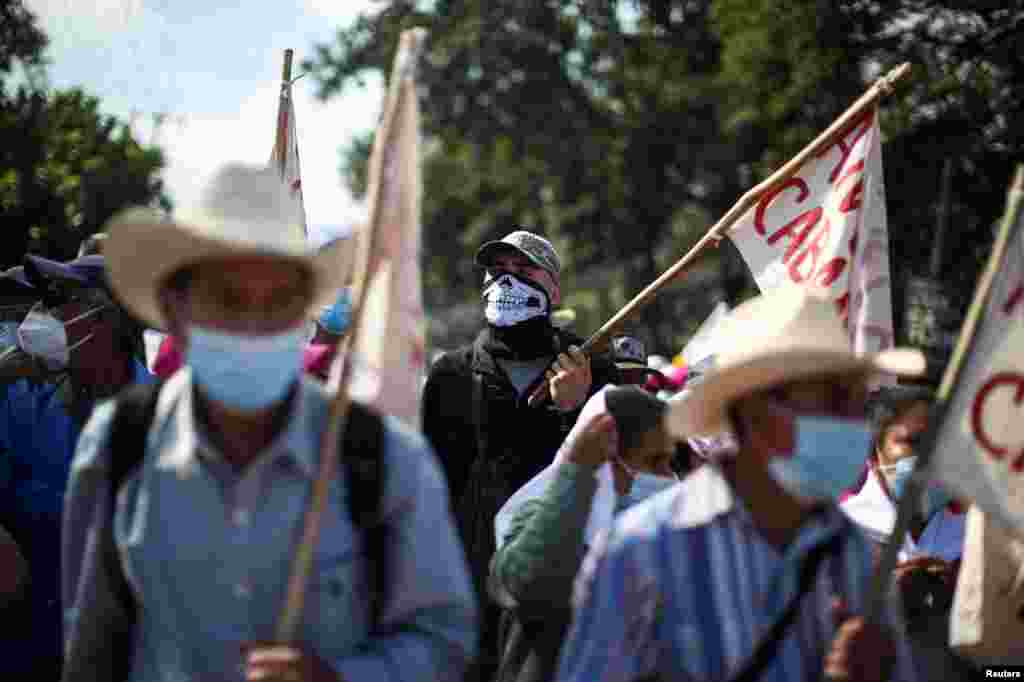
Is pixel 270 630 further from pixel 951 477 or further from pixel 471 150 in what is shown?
pixel 471 150

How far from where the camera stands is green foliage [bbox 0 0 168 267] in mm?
10016

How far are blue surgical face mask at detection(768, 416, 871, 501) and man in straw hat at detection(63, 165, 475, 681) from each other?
70 centimetres

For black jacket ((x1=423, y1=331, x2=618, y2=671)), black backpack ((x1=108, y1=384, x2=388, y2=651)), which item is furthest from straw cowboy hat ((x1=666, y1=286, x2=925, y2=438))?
black jacket ((x1=423, y1=331, x2=618, y2=671))

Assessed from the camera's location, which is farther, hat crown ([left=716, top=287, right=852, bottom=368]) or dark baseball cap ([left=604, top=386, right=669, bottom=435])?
dark baseball cap ([left=604, top=386, right=669, bottom=435])

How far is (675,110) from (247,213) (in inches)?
1058

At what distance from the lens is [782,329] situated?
3.60 metres

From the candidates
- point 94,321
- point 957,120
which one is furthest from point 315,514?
point 957,120

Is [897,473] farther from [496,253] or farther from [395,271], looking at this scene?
[395,271]

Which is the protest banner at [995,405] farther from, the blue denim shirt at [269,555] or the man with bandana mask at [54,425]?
the man with bandana mask at [54,425]

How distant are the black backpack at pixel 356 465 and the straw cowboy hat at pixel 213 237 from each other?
0.24 m

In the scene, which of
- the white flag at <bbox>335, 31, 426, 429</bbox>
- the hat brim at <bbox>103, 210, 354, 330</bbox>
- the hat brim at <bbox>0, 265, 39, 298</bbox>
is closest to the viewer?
the hat brim at <bbox>103, 210, 354, 330</bbox>

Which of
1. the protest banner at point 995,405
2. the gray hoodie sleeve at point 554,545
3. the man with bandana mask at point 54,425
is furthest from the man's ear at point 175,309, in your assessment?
the man with bandana mask at point 54,425

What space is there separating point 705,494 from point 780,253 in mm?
2712

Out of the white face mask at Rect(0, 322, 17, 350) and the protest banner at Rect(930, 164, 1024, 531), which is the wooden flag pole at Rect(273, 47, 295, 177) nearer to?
the white face mask at Rect(0, 322, 17, 350)
